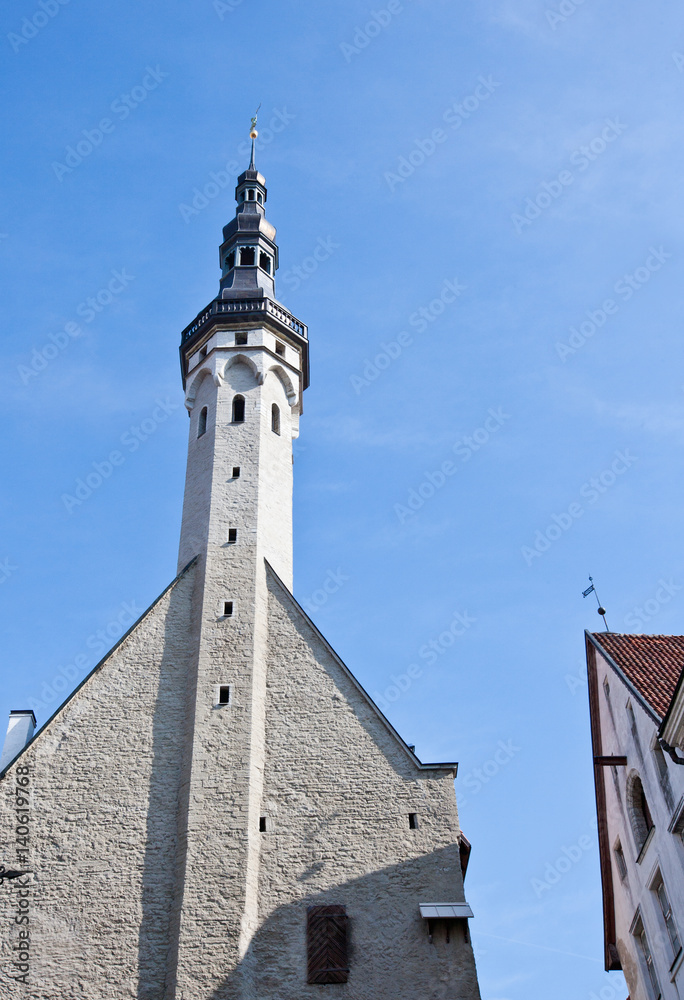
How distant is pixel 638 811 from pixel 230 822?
28.3 feet

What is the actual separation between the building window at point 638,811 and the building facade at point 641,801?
0.02 meters

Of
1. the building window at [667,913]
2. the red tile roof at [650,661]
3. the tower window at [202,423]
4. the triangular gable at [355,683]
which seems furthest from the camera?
the tower window at [202,423]

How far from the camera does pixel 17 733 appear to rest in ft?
87.4

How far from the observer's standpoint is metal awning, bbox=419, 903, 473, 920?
2128 centimetres

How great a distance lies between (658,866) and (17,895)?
42.4 feet

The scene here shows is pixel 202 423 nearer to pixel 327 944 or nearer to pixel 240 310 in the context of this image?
pixel 240 310

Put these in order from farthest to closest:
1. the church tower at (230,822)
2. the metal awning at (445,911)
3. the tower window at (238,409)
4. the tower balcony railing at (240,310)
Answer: the tower balcony railing at (240,310), the tower window at (238,409), the metal awning at (445,911), the church tower at (230,822)

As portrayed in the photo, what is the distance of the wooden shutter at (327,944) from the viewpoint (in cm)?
2084

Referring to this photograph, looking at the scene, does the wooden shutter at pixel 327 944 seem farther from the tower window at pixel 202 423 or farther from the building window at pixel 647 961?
the tower window at pixel 202 423

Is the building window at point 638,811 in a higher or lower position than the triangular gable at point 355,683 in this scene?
lower

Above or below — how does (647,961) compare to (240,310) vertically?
below

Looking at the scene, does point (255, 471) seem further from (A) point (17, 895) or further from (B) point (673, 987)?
(B) point (673, 987)

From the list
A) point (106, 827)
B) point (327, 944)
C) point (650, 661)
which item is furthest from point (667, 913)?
point (106, 827)

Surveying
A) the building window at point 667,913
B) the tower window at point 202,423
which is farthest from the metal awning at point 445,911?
the tower window at point 202,423
